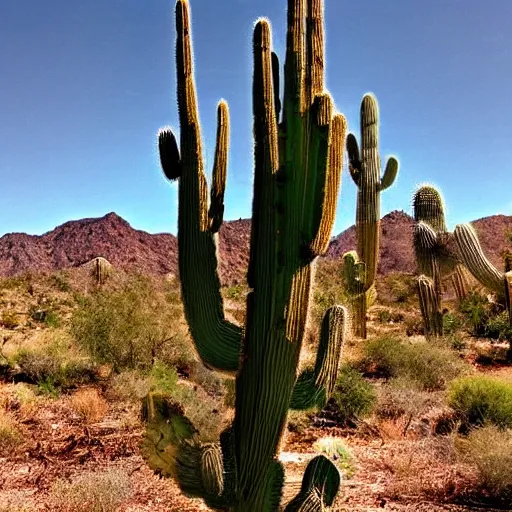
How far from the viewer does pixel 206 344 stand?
485cm

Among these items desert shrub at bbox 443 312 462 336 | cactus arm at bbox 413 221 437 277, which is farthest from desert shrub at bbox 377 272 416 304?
cactus arm at bbox 413 221 437 277

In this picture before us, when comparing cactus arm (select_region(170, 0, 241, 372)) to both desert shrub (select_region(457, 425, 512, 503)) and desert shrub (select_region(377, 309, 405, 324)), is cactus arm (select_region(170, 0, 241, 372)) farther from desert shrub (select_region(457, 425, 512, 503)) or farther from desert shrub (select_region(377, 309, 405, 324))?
desert shrub (select_region(377, 309, 405, 324))

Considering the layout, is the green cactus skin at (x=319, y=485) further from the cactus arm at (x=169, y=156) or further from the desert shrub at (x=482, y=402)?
the desert shrub at (x=482, y=402)

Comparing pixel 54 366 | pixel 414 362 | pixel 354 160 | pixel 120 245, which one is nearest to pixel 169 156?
pixel 54 366

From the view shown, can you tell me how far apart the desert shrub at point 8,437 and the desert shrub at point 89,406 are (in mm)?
1276

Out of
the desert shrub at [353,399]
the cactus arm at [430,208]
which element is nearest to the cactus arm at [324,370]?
the desert shrub at [353,399]

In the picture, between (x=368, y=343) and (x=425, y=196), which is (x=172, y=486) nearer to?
(x=368, y=343)

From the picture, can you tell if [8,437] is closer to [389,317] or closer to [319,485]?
[319,485]

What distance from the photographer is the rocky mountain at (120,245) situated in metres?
66.9

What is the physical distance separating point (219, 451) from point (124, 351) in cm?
828

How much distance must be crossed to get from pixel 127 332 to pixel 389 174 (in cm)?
856

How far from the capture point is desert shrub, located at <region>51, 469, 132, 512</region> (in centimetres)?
607

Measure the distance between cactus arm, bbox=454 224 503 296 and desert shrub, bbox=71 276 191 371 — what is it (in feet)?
23.5

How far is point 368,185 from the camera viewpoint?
17281 millimetres
